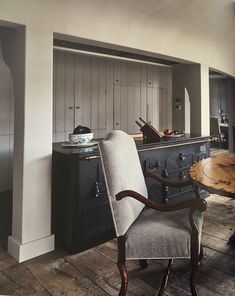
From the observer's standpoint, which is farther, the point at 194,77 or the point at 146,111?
Result: the point at 146,111

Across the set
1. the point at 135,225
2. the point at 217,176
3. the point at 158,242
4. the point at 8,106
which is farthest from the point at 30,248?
the point at 8,106

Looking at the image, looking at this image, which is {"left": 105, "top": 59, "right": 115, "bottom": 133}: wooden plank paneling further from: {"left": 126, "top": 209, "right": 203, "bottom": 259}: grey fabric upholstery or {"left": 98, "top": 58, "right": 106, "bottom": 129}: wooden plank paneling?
{"left": 126, "top": 209, "right": 203, "bottom": 259}: grey fabric upholstery

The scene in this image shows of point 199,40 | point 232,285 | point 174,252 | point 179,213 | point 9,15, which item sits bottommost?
point 232,285

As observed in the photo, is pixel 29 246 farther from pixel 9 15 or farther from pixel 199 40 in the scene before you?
pixel 199 40

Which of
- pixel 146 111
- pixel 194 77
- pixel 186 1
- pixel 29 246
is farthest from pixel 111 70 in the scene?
pixel 29 246

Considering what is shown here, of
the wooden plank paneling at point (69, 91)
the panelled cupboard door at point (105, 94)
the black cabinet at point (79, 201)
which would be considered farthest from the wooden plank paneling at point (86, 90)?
the black cabinet at point (79, 201)

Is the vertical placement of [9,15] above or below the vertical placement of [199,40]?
below

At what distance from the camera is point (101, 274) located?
2143mm

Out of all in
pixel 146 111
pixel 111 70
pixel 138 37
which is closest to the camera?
pixel 138 37

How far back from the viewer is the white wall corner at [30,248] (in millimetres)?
2338

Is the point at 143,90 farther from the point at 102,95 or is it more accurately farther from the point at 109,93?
the point at 102,95

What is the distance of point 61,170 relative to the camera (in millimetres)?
2508

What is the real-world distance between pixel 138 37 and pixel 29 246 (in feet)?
8.02

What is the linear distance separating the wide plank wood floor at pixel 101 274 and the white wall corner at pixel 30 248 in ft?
0.15
